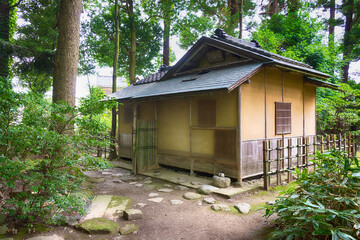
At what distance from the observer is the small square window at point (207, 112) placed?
7353mm

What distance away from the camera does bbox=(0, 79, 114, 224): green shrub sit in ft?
11.4

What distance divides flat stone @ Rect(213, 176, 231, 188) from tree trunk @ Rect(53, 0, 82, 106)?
15.4 ft

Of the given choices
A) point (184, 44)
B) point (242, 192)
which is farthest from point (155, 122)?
point (184, 44)

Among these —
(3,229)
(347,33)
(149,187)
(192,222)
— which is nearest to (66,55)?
(3,229)

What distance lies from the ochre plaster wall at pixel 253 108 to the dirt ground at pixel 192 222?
187cm

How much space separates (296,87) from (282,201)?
657cm

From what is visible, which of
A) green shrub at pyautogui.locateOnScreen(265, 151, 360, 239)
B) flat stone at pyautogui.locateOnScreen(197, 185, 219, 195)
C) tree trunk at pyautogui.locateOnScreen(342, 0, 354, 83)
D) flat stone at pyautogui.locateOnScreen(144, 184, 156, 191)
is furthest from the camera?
tree trunk at pyautogui.locateOnScreen(342, 0, 354, 83)

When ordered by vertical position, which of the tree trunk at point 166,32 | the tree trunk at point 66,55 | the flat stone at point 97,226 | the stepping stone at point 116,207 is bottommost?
the stepping stone at point 116,207

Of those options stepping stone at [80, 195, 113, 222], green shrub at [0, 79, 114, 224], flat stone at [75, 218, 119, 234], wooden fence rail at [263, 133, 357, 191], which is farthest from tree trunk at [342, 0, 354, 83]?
flat stone at [75, 218, 119, 234]

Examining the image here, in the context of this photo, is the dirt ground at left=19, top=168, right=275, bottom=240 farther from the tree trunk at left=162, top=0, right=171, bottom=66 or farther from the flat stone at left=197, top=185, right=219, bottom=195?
the tree trunk at left=162, top=0, right=171, bottom=66

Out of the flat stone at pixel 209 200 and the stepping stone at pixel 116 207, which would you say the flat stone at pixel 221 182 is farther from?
the stepping stone at pixel 116 207

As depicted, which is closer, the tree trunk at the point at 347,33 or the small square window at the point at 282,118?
the small square window at the point at 282,118

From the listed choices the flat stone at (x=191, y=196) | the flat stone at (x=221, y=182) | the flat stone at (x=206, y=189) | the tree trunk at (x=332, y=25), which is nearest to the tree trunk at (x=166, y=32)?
the tree trunk at (x=332, y=25)

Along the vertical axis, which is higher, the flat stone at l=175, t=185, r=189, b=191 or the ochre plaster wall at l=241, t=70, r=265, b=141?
the ochre plaster wall at l=241, t=70, r=265, b=141
